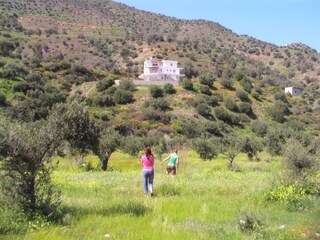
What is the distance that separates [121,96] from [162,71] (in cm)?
2471

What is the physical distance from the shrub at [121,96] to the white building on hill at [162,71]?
22.4 metres

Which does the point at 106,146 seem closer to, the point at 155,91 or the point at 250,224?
the point at 250,224

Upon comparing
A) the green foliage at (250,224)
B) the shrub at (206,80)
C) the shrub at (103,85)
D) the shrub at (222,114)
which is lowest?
the shrub at (222,114)

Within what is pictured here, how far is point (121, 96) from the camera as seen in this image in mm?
77812

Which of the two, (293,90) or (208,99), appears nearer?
(208,99)

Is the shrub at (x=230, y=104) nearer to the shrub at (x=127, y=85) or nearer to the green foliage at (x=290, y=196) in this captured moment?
the shrub at (x=127, y=85)

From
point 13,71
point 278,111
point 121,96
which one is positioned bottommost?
point 278,111

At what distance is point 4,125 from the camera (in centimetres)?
1041

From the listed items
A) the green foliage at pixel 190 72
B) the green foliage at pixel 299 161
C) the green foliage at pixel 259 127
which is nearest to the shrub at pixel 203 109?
the green foliage at pixel 259 127

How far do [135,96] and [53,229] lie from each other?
73.0 metres

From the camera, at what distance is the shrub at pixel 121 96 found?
77.7 meters

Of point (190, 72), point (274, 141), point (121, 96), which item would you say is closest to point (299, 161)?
point (274, 141)

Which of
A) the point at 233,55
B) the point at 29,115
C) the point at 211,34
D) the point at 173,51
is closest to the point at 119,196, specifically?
the point at 29,115

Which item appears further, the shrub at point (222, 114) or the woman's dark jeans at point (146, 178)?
the shrub at point (222, 114)
